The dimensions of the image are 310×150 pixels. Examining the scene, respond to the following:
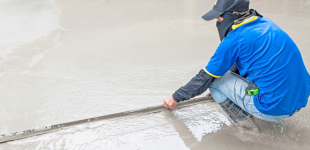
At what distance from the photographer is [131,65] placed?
102 inches

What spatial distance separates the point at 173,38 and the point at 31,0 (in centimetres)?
418

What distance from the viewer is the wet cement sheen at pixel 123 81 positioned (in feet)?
5.08

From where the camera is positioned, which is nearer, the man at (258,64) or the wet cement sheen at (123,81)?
the man at (258,64)

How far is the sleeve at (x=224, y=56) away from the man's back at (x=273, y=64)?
0.02m

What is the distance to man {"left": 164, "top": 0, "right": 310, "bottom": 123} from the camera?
3.95 feet

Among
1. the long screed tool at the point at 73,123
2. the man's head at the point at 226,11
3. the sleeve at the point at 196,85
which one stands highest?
the man's head at the point at 226,11

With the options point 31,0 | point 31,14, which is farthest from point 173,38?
point 31,0

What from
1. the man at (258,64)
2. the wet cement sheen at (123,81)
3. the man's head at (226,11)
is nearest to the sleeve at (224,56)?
the man at (258,64)

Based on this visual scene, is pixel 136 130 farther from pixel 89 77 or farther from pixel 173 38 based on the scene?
pixel 173 38

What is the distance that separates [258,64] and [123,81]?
4.55 ft

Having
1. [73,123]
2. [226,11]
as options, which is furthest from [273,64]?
[73,123]

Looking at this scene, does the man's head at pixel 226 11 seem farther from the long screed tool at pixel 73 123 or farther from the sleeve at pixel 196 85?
the long screed tool at pixel 73 123

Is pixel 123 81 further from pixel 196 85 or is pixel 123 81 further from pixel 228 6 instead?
pixel 228 6

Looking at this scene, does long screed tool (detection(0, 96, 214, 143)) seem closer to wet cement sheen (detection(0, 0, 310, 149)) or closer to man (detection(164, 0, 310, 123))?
wet cement sheen (detection(0, 0, 310, 149))
